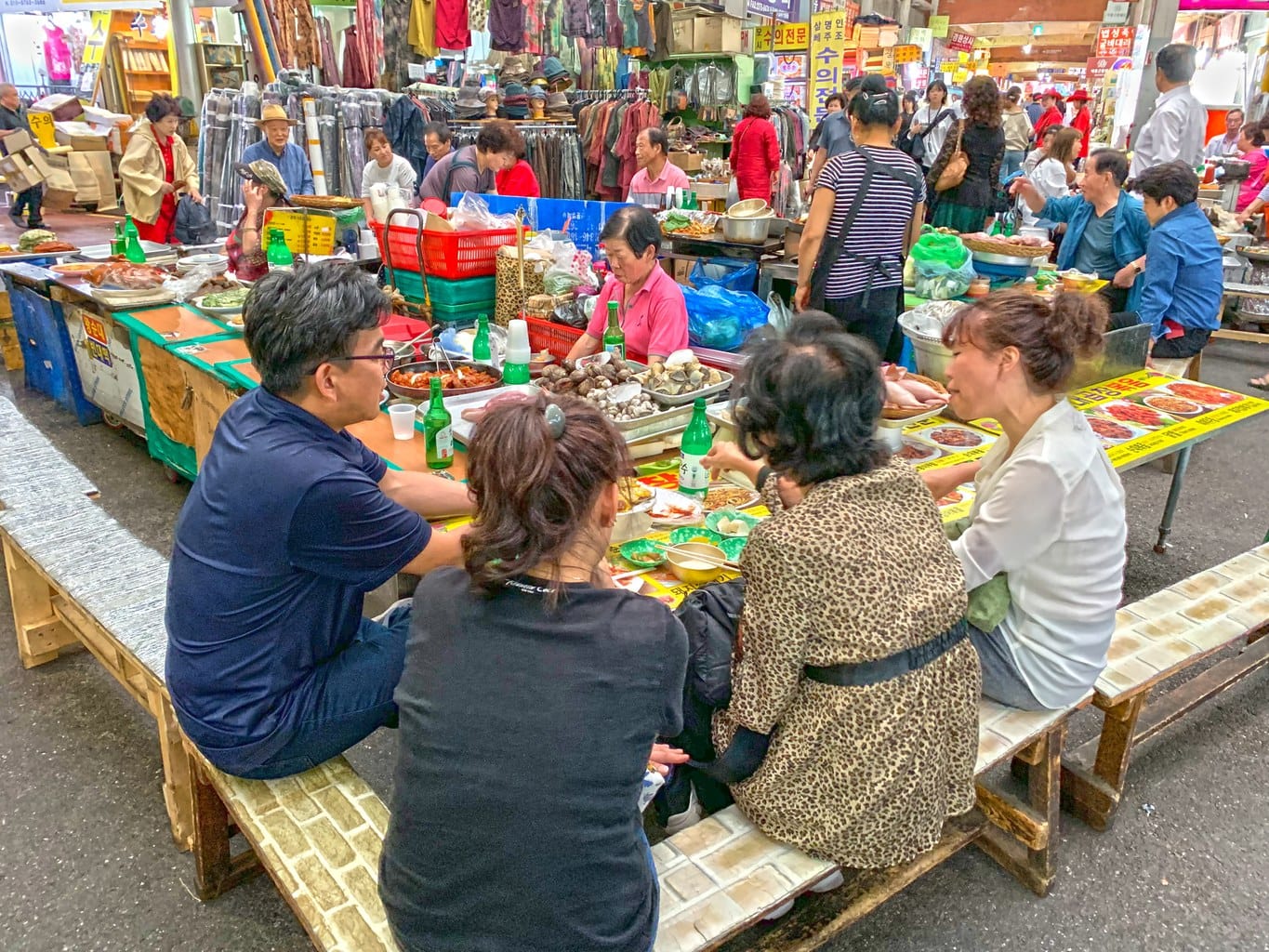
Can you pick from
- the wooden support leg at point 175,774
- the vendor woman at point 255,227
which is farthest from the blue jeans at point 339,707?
the vendor woman at point 255,227

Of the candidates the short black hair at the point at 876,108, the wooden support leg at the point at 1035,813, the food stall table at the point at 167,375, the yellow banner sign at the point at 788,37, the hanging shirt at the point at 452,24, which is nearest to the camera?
the wooden support leg at the point at 1035,813

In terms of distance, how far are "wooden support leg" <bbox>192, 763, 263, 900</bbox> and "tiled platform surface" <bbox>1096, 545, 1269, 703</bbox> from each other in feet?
7.94

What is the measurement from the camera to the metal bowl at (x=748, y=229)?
6.21 meters

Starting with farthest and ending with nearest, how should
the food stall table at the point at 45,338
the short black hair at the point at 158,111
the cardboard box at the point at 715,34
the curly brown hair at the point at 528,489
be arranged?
1. the cardboard box at the point at 715,34
2. the short black hair at the point at 158,111
3. the food stall table at the point at 45,338
4. the curly brown hair at the point at 528,489

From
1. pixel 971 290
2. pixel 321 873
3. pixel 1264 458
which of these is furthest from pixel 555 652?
pixel 1264 458

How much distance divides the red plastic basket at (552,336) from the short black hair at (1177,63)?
21.0 ft

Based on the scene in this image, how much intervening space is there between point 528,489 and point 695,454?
1500mm

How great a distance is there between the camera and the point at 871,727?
1698 millimetres

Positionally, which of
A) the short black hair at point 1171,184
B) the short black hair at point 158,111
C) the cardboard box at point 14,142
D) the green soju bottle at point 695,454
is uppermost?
the short black hair at point 158,111

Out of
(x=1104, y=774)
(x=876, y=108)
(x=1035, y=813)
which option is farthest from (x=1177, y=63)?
(x=1035, y=813)

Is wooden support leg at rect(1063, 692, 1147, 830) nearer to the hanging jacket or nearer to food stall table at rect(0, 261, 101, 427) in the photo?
food stall table at rect(0, 261, 101, 427)

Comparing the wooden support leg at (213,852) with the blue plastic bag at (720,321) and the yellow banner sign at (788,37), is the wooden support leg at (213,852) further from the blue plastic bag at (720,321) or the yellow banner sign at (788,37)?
the yellow banner sign at (788,37)

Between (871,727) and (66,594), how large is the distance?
2587 mm

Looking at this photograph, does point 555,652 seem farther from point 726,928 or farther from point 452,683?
point 726,928
